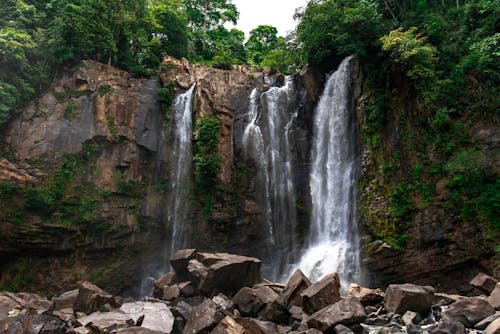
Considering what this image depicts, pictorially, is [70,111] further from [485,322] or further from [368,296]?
[485,322]

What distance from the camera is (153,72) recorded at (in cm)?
2377

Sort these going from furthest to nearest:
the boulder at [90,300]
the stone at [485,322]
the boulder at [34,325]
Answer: the boulder at [90,300], the boulder at [34,325], the stone at [485,322]

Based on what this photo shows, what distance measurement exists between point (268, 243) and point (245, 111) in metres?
7.98

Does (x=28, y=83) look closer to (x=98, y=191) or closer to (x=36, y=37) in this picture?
(x=36, y=37)

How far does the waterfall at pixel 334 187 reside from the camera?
16406 millimetres

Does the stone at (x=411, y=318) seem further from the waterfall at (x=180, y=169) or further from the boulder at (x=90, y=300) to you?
the waterfall at (x=180, y=169)

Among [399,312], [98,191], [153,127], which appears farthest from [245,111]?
→ [399,312]

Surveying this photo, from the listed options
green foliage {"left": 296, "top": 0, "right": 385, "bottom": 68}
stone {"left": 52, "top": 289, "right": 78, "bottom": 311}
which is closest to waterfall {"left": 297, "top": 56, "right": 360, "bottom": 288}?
green foliage {"left": 296, "top": 0, "right": 385, "bottom": 68}

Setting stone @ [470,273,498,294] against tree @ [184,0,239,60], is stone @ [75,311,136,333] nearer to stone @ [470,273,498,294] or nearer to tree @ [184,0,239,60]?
stone @ [470,273,498,294]

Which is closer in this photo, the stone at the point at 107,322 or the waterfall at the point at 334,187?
the stone at the point at 107,322

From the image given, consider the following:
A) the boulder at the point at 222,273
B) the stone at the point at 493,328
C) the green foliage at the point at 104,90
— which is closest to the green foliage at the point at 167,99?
the green foliage at the point at 104,90

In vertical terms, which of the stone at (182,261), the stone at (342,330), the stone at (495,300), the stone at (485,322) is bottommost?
the stone at (342,330)

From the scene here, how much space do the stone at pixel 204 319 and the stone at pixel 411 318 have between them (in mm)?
4538

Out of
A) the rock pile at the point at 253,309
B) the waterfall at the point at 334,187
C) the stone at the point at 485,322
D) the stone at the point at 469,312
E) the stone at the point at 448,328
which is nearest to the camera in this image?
the stone at the point at 448,328
